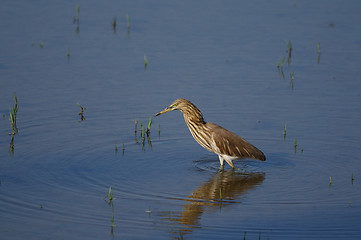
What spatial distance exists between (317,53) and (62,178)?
7974mm

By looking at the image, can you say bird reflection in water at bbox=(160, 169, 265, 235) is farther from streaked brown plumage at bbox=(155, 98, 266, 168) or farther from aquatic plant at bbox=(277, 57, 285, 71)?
aquatic plant at bbox=(277, 57, 285, 71)

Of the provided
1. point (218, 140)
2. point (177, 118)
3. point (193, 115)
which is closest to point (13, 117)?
point (177, 118)

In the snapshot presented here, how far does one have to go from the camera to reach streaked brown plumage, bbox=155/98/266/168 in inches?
401

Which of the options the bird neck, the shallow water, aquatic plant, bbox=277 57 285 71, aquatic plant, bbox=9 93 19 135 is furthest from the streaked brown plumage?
aquatic plant, bbox=277 57 285 71

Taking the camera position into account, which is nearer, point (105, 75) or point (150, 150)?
point (150, 150)

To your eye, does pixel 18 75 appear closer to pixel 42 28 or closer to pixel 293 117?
pixel 42 28

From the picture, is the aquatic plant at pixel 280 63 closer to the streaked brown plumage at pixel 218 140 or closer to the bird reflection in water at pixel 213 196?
the streaked brown plumage at pixel 218 140

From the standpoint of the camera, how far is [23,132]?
11.1m

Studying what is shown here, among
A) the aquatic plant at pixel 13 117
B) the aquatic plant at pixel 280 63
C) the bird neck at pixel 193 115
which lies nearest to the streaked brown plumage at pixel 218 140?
the bird neck at pixel 193 115

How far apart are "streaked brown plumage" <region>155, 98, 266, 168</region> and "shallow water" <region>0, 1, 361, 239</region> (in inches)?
10.5

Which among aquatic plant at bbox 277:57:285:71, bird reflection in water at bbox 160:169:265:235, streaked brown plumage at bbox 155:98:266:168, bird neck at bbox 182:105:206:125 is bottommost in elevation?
bird reflection in water at bbox 160:169:265:235

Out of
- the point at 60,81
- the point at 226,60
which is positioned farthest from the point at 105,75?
the point at 226,60

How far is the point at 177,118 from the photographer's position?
12.5 meters

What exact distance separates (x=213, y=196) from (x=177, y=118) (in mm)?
3589
